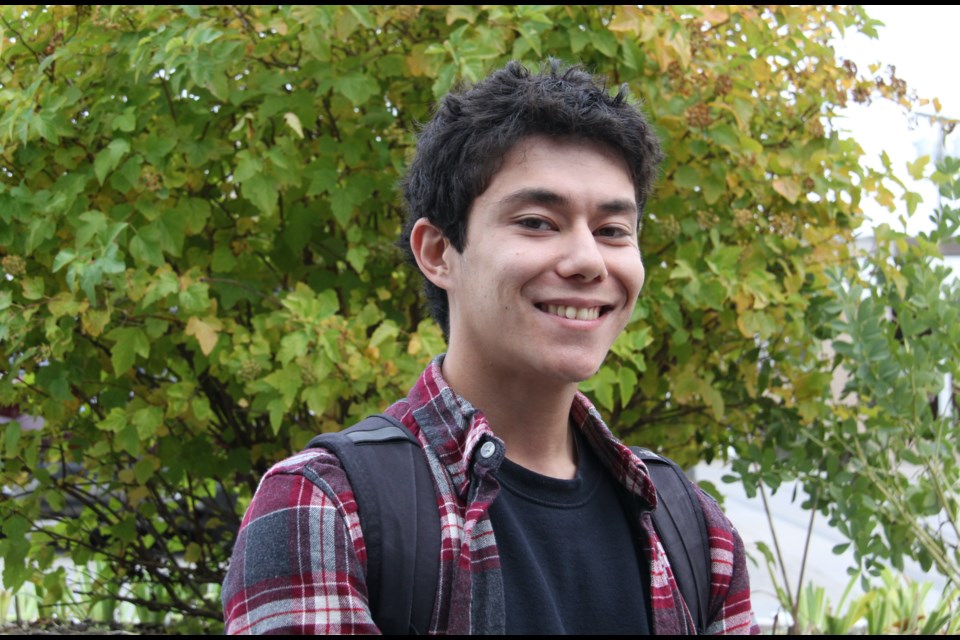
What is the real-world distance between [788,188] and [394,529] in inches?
94.8

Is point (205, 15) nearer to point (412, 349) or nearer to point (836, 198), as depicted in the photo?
point (412, 349)

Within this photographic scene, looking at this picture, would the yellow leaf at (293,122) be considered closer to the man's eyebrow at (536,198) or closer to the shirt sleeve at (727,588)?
the man's eyebrow at (536,198)

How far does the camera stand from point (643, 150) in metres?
1.57

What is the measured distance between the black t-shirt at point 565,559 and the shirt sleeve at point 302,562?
0.22 meters

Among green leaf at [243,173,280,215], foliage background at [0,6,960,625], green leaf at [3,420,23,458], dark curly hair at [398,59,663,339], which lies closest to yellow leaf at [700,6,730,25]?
foliage background at [0,6,960,625]

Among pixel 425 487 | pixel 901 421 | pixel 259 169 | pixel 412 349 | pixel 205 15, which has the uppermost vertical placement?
pixel 205 15

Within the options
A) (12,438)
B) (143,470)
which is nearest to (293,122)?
(143,470)

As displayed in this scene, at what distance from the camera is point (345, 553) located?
45.9 inches

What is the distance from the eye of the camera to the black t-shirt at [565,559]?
129 centimetres

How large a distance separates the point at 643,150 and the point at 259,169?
57.5 inches

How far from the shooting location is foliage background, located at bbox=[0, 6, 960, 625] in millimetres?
2740

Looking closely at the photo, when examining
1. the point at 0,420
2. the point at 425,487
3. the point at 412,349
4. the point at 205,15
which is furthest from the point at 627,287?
the point at 0,420

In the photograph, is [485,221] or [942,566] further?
[942,566]

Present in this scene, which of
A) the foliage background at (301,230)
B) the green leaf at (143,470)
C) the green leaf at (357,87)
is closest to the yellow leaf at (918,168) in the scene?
the foliage background at (301,230)
